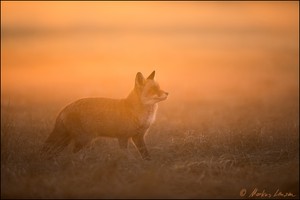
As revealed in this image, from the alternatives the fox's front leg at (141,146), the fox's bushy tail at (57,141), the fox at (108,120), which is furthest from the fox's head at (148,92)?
the fox's bushy tail at (57,141)

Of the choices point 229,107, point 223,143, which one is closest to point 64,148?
point 223,143

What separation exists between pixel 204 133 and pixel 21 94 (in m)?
11.2

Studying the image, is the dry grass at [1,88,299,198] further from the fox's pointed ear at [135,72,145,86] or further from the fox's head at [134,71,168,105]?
the fox's pointed ear at [135,72,145,86]

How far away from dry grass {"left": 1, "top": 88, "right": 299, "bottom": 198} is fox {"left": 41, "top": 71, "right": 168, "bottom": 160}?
0.88ft

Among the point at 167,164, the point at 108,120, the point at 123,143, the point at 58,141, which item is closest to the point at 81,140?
the point at 58,141

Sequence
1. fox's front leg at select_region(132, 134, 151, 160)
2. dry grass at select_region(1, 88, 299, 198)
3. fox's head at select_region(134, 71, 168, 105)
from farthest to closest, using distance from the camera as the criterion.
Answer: fox's head at select_region(134, 71, 168, 105) → fox's front leg at select_region(132, 134, 151, 160) → dry grass at select_region(1, 88, 299, 198)

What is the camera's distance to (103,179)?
10945 mm

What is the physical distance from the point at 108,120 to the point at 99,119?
0.18 metres

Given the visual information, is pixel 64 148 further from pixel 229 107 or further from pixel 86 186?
pixel 229 107

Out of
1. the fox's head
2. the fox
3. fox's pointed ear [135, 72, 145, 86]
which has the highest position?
fox's pointed ear [135, 72, 145, 86]

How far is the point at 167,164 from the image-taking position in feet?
40.1

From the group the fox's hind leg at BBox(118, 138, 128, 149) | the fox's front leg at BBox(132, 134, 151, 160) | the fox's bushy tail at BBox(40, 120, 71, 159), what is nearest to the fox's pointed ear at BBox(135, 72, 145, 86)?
the fox's front leg at BBox(132, 134, 151, 160)

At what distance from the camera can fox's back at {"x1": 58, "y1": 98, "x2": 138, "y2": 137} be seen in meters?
12.7

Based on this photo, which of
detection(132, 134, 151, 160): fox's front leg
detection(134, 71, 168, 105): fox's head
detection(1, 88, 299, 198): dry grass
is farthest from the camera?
detection(134, 71, 168, 105): fox's head
